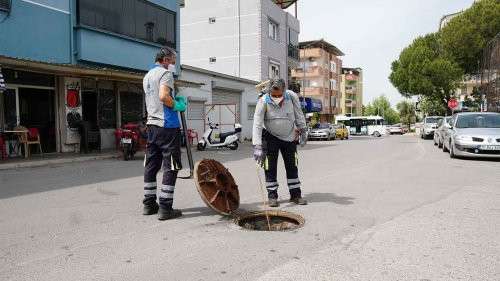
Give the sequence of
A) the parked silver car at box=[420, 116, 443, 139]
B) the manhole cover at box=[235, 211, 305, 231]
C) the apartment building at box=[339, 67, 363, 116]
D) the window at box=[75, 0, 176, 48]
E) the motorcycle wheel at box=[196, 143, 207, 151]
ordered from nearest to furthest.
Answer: the manhole cover at box=[235, 211, 305, 231] → the window at box=[75, 0, 176, 48] → the motorcycle wheel at box=[196, 143, 207, 151] → the parked silver car at box=[420, 116, 443, 139] → the apartment building at box=[339, 67, 363, 116]

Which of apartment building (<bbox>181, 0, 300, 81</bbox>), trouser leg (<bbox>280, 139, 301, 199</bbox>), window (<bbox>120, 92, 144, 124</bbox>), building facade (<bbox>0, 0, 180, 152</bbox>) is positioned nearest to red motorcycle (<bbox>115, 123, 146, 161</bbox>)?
building facade (<bbox>0, 0, 180, 152</bbox>)

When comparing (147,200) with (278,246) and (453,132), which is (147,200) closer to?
(278,246)

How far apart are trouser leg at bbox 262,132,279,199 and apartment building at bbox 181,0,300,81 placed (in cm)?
2658

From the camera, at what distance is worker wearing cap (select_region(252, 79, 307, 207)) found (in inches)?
228

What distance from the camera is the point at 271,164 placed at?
5.84m

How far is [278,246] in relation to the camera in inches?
154

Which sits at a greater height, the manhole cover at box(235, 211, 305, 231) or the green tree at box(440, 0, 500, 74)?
the green tree at box(440, 0, 500, 74)

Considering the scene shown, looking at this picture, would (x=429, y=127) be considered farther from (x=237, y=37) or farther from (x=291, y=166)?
(x=291, y=166)

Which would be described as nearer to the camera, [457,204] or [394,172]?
[457,204]

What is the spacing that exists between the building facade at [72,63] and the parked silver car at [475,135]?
36.2 ft

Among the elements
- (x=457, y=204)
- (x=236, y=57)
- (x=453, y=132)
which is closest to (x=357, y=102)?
(x=236, y=57)

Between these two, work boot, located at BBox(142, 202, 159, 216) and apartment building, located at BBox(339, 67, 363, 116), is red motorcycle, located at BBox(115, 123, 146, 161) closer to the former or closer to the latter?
work boot, located at BBox(142, 202, 159, 216)

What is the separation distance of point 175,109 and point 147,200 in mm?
1198

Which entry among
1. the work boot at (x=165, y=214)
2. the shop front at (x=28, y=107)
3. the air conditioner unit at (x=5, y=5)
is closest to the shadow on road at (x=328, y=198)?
the work boot at (x=165, y=214)
